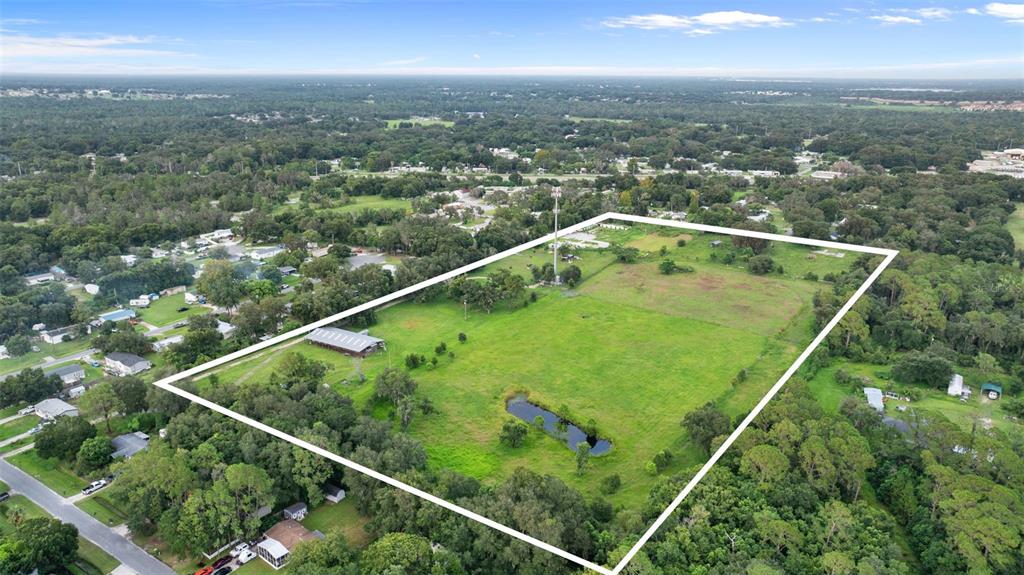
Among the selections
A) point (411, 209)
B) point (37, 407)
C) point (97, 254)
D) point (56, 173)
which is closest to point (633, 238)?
point (37, 407)

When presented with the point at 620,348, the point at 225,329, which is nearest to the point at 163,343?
the point at 225,329

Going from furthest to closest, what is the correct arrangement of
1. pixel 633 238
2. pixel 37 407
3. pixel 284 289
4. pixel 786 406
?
1. pixel 284 289
2. pixel 37 407
3. pixel 786 406
4. pixel 633 238

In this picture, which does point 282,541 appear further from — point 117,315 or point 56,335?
point 117,315

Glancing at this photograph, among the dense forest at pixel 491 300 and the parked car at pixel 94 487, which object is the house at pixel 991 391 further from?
the parked car at pixel 94 487

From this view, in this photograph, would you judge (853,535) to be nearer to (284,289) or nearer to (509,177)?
(284,289)

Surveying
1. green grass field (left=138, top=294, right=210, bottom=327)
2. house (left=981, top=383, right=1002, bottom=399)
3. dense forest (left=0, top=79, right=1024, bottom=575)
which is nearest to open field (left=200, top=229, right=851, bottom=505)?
dense forest (left=0, top=79, right=1024, bottom=575)

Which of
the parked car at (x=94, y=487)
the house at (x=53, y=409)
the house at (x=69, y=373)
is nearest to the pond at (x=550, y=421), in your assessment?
the parked car at (x=94, y=487)

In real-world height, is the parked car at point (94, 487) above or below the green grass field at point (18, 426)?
below
